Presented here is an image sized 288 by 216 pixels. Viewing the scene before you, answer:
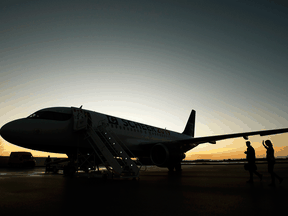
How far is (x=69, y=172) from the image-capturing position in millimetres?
11938

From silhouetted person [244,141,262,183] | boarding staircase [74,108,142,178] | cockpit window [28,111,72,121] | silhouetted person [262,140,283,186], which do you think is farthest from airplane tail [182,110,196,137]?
silhouetted person [262,140,283,186]

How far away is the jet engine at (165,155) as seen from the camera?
1387 centimetres

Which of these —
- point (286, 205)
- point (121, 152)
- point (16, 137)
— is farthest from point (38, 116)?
point (286, 205)

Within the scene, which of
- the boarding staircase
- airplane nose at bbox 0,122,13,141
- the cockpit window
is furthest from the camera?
the cockpit window

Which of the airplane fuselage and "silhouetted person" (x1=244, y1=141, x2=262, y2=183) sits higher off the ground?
the airplane fuselage

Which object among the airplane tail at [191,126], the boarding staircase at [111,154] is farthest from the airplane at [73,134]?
the airplane tail at [191,126]

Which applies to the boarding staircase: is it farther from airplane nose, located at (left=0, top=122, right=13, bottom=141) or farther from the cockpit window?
airplane nose, located at (left=0, top=122, right=13, bottom=141)

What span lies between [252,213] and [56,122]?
1028 centimetres

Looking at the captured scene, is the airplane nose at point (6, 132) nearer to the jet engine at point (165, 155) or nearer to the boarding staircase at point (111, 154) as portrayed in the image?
the boarding staircase at point (111, 154)

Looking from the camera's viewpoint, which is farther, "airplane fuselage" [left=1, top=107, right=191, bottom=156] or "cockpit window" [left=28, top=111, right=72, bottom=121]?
"cockpit window" [left=28, top=111, right=72, bottom=121]

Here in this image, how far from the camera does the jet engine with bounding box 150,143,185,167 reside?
13867 mm

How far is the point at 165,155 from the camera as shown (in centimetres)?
1390

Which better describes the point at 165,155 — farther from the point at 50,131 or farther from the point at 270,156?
the point at 50,131

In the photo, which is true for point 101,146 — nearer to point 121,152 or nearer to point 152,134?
point 121,152
